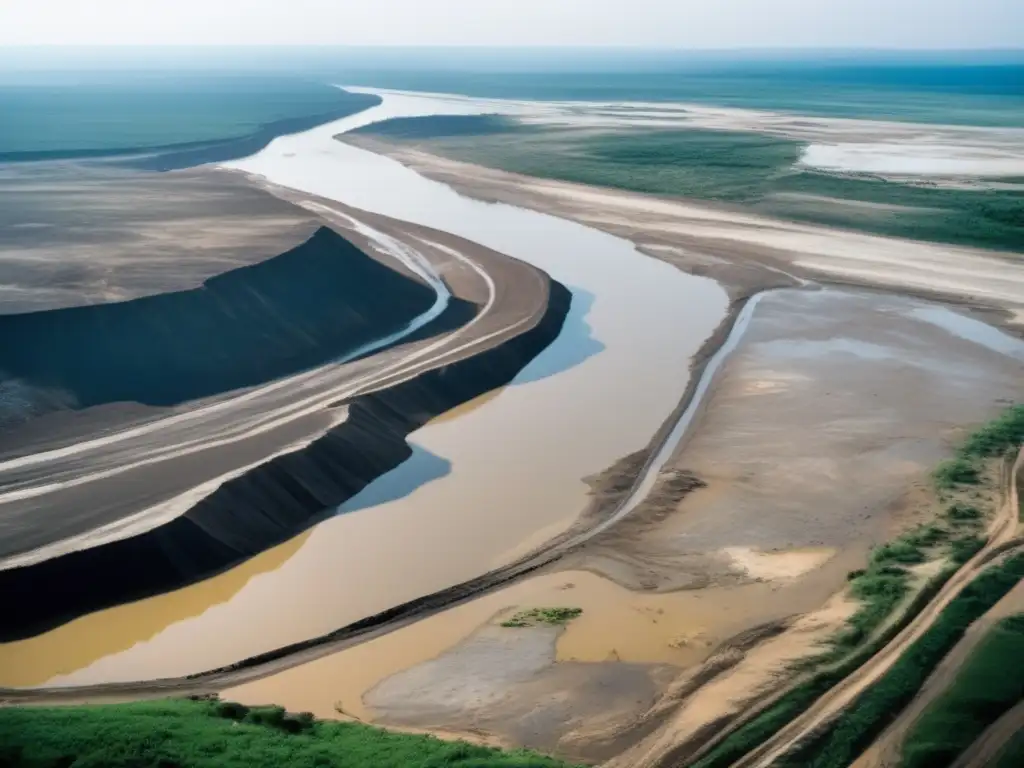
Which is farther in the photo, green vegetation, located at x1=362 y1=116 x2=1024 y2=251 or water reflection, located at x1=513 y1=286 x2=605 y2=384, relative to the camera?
green vegetation, located at x1=362 y1=116 x2=1024 y2=251

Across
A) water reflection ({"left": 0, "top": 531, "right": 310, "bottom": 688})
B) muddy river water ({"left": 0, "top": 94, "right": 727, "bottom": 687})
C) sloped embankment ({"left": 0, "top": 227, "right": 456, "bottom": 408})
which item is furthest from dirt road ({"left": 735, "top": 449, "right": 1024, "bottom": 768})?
sloped embankment ({"left": 0, "top": 227, "right": 456, "bottom": 408})

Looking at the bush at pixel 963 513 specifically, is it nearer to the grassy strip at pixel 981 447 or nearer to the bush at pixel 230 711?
the grassy strip at pixel 981 447

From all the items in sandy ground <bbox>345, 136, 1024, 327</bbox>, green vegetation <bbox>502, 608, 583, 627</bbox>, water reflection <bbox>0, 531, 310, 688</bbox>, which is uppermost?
sandy ground <bbox>345, 136, 1024, 327</bbox>

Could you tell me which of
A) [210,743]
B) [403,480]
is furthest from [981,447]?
[210,743]

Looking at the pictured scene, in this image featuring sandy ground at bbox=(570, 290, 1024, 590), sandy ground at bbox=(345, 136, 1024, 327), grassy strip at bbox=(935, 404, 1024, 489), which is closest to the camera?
sandy ground at bbox=(570, 290, 1024, 590)

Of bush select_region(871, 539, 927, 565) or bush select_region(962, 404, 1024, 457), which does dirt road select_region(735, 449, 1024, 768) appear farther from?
bush select_region(962, 404, 1024, 457)

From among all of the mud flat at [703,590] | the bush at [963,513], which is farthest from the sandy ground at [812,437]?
the bush at [963,513]

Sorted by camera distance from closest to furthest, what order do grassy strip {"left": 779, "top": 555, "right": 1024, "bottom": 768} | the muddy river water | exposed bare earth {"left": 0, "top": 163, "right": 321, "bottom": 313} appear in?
grassy strip {"left": 779, "top": 555, "right": 1024, "bottom": 768} < the muddy river water < exposed bare earth {"left": 0, "top": 163, "right": 321, "bottom": 313}
